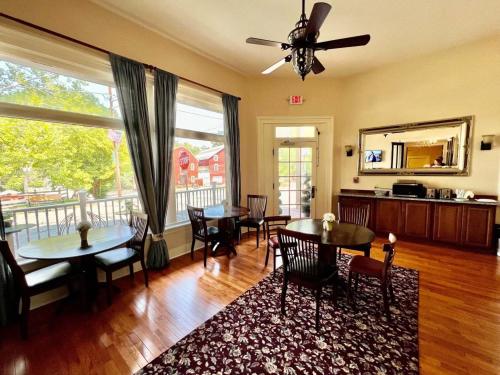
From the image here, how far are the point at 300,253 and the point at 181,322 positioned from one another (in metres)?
1.31

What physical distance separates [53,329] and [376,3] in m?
4.91

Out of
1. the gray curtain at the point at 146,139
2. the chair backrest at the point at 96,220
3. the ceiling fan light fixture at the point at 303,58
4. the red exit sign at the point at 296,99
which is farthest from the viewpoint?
the red exit sign at the point at 296,99

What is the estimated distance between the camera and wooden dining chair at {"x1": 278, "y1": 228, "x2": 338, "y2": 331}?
6.48ft

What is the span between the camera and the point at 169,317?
2.19 meters

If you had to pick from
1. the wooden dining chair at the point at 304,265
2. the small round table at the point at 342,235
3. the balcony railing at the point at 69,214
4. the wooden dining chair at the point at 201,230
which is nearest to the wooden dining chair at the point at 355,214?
the small round table at the point at 342,235

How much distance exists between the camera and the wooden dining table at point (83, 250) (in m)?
2.04

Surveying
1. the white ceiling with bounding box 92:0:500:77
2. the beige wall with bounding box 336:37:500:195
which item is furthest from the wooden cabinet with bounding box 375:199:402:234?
the white ceiling with bounding box 92:0:500:77

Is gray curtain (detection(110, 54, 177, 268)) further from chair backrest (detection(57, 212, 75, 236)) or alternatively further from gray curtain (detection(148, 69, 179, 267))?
chair backrest (detection(57, 212, 75, 236))

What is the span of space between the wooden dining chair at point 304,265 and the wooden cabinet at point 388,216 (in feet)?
9.19

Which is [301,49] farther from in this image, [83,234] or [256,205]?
[256,205]

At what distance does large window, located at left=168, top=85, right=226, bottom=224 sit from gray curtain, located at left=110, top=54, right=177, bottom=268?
0.40 m

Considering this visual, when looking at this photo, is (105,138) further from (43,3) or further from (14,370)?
(14,370)

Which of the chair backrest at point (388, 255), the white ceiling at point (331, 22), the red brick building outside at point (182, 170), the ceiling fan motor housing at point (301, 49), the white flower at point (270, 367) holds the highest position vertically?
the white ceiling at point (331, 22)

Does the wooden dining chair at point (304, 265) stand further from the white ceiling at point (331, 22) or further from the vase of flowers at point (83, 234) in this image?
the white ceiling at point (331, 22)
